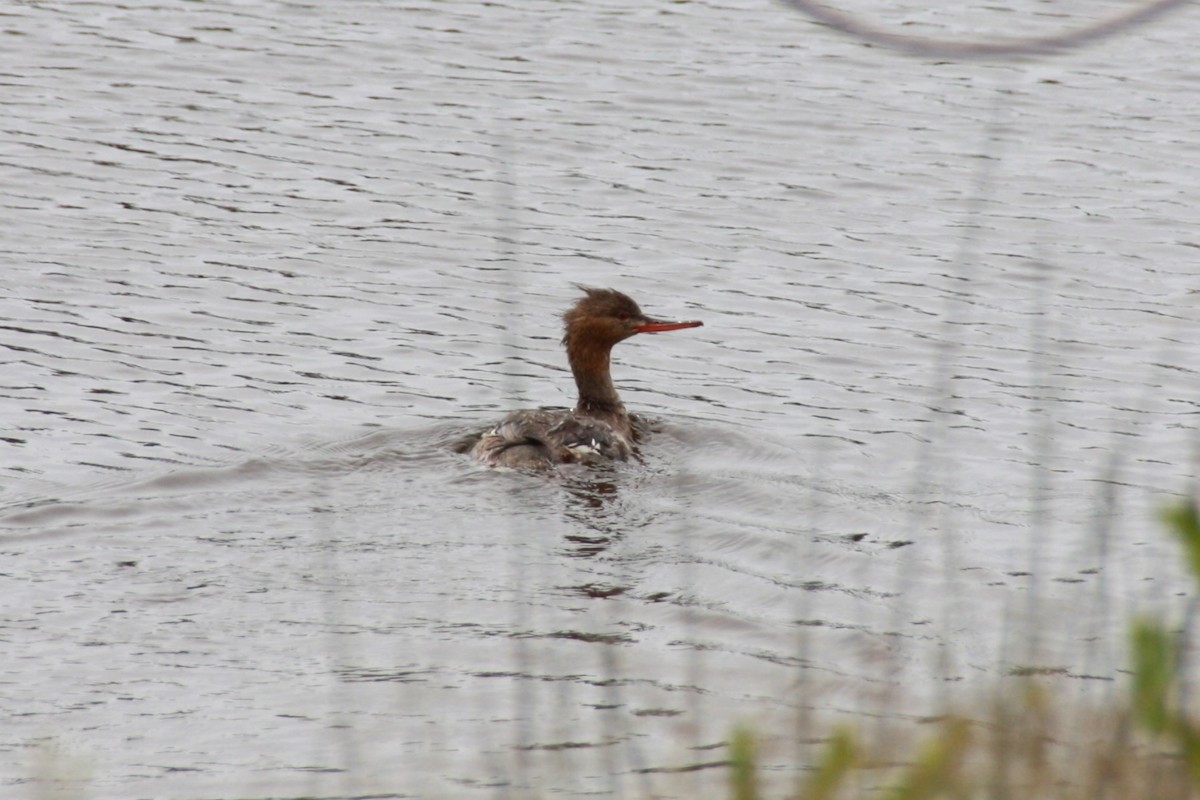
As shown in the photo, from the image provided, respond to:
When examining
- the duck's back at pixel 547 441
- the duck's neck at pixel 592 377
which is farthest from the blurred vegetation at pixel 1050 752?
the duck's neck at pixel 592 377

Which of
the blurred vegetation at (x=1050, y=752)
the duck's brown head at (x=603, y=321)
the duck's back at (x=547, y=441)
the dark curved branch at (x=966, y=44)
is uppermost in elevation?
the dark curved branch at (x=966, y=44)

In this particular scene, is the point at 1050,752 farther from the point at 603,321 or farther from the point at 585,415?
the point at 603,321

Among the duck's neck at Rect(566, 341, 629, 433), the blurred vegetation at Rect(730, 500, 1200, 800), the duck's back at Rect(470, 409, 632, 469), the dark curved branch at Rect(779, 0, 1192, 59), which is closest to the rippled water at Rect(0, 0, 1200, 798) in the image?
the duck's back at Rect(470, 409, 632, 469)

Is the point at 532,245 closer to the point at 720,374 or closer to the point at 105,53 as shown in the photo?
the point at 720,374

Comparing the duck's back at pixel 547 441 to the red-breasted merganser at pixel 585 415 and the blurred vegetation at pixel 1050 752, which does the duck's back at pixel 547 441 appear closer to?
the red-breasted merganser at pixel 585 415

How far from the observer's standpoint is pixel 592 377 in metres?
10.8

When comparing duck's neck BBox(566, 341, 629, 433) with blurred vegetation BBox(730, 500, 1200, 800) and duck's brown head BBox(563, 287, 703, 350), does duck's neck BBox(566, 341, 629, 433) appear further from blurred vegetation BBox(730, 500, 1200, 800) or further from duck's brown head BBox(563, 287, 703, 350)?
blurred vegetation BBox(730, 500, 1200, 800)

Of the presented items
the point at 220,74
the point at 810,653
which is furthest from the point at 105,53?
the point at 810,653

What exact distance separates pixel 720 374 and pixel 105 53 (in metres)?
8.20

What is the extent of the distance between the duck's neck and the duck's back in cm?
47

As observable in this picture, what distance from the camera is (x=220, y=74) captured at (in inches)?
656

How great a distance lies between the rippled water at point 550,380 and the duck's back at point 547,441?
148 millimetres

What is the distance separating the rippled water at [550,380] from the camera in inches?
262

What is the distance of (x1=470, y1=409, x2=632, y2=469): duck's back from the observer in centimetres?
950
